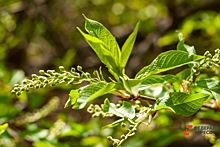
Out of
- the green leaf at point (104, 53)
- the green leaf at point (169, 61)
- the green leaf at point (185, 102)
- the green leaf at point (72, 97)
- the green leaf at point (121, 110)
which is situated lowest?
the green leaf at point (185, 102)

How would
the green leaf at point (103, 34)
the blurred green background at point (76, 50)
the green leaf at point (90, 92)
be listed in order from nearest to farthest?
the green leaf at point (90, 92)
the green leaf at point (103, 34)
the blurred green background at point (76, 50)

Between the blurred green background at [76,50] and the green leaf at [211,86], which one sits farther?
the blurred green background at [76,50]

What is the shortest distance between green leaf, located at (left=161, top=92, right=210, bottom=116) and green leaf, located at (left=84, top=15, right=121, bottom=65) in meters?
0.14

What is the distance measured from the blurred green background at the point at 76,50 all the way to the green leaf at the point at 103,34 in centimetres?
55

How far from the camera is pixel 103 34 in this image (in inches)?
30.6

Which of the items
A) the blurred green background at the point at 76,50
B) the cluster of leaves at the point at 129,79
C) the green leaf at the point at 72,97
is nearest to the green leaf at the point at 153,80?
the cluster of leaves at the point at 129,79

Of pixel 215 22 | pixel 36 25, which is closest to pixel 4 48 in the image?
pixel 36 25

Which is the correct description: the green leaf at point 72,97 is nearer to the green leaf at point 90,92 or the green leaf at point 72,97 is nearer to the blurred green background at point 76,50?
the green leaf at point 90,92

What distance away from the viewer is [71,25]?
290cm

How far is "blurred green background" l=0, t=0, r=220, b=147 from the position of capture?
1.44 m

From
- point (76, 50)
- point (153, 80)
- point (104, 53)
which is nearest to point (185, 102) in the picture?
point (153, 80)

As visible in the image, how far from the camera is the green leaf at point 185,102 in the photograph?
74 centimetres

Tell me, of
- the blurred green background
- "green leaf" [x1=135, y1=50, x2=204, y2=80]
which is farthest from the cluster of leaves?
the blurred green background

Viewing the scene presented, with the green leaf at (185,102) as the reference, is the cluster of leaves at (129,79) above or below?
above
